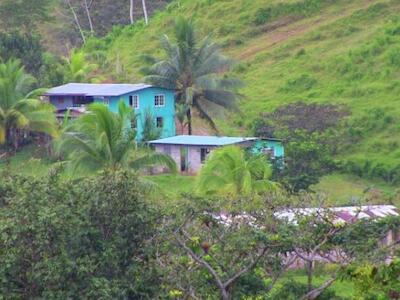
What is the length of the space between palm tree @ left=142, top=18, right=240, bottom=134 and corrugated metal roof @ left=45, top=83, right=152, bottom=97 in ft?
5.88

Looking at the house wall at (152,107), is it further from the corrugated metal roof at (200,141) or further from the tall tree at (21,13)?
the tall tree at (21,13)

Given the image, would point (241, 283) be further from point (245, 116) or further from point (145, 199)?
point (245, 116)

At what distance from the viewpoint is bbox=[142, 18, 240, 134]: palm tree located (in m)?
34.5

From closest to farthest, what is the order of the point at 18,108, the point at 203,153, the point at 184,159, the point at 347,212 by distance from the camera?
1. the point at 347,212
2. the point at 18,108
3. the point at 203,153
4. the point at 184,159

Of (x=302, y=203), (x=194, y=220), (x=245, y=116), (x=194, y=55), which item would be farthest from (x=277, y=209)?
(x=245, y=116)

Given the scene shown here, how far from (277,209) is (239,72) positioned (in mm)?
27199

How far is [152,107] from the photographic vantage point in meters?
37.2

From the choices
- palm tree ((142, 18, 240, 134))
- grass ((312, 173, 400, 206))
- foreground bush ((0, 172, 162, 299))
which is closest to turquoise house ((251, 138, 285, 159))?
palm tree ((142, 18, 240, 134))

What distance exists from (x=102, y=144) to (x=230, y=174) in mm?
3076

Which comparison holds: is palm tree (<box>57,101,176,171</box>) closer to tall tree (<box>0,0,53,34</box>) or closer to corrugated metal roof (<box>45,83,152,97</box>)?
corrugated metal roof (<box>45,83,152,97</box>)

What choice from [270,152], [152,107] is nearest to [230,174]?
[270,152]

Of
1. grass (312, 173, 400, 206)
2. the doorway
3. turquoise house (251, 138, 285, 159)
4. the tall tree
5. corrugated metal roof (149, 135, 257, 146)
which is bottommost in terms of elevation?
grass (312, 173, 400, 206)

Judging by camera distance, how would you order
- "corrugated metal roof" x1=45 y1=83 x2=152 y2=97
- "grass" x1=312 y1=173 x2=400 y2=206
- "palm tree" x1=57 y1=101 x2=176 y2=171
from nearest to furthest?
"palm tree" x1=57 y1=101 x2=176 y2=171
"grass" x1=312 y1=173 x2=400 y2=206
"corrugated metal roof" x1=45 y1=83 x2=152 y2=97

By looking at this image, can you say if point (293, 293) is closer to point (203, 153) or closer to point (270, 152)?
point (270, 152)
